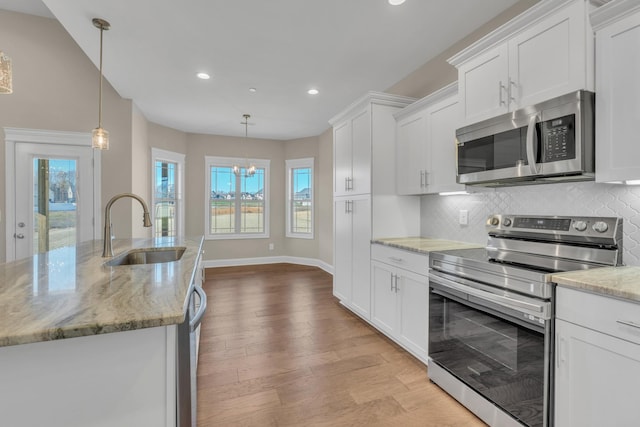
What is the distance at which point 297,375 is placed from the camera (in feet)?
7.50

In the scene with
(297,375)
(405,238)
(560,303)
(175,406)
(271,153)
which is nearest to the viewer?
(175,406)

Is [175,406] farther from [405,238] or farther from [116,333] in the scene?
[405,238]

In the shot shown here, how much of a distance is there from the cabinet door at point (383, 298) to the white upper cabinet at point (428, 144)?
83 cm

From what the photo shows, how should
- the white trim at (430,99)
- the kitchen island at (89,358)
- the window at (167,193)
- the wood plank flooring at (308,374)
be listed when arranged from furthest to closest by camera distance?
1. the window at (167,193)
2. the white trim at (430,99)
3. the wood plank flooring at (308,374)
4. the kitchen island at (89,358)

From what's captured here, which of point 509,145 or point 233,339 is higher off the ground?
point 509,145

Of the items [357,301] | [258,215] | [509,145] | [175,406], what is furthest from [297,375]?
[258,215]

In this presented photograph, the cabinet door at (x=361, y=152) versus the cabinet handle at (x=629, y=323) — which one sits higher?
the cabinet door at (x=361, y=152)

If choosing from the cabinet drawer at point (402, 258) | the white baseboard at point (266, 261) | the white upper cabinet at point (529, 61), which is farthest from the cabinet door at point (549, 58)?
the white baseboard at point (266, 261)

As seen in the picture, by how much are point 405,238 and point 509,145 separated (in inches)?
57.0

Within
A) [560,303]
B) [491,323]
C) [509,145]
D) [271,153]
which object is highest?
[271,153]

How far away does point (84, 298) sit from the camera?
3.46 feet

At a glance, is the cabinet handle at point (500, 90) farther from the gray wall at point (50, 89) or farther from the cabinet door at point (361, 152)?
the gray wall at point (50, 89)

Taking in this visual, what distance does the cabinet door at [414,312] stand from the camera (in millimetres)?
2348

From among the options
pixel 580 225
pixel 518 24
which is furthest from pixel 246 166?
pixel 580 225
